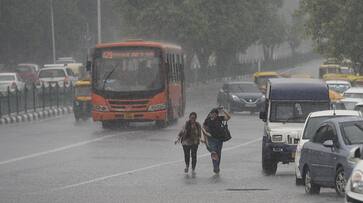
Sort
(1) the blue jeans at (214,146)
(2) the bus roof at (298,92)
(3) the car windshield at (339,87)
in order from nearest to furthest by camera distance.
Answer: (1) the blue jeans at (214,146)
(2) the bus roof at (298,92)
(3) the car windshield at (339,87)

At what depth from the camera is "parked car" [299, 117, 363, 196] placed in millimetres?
17844

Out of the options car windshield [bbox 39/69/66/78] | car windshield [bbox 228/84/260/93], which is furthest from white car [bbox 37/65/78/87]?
car windshield [bbox 228/84/260/93]

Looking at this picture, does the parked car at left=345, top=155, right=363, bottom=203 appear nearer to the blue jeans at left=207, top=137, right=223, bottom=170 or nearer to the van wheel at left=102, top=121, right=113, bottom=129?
the blue jeans at left=207, top=137, right=223, bottom=170

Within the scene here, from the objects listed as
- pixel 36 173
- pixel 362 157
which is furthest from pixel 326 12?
pixel 362 157

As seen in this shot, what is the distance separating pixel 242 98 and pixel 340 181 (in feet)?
118

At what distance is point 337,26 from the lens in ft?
191

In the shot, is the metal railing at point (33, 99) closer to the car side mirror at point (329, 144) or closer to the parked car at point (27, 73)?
the parked car at point (27, 73)

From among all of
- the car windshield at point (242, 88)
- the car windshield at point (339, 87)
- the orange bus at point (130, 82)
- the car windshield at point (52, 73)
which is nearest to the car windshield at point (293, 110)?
Answer: the orange bus at point (130, 82)

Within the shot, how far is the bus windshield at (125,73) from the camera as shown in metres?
40.6

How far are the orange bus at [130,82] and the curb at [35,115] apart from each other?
9835mm

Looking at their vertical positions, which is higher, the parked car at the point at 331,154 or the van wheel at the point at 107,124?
the parked car at the point at 331,154

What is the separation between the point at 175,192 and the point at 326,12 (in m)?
40.2

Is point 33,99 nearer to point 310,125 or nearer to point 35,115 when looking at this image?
point 35,115

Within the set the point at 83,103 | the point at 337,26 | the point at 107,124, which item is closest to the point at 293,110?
the point at 107,124
